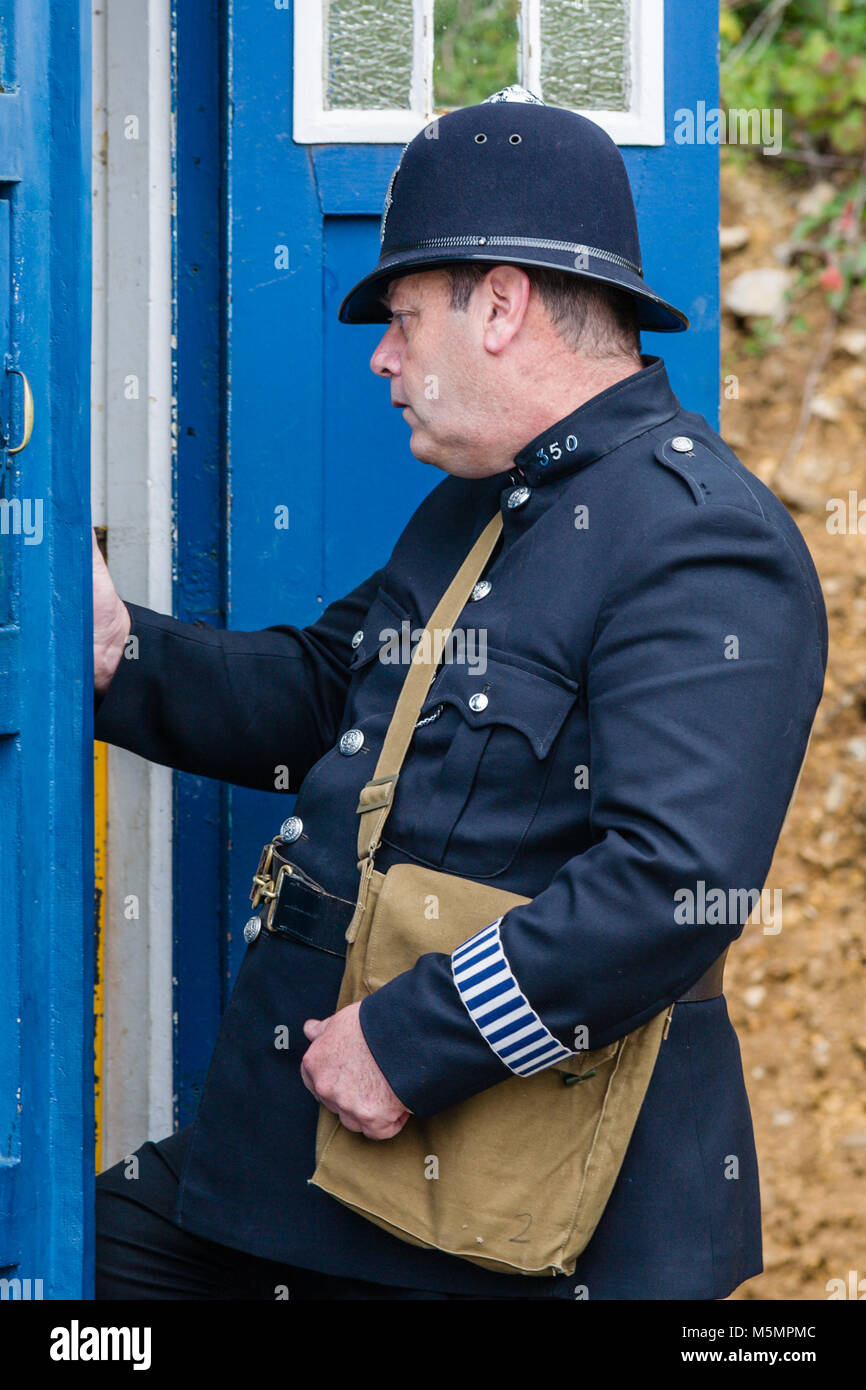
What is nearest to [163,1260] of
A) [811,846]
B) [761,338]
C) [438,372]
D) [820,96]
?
[438,372]

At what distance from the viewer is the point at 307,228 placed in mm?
2398

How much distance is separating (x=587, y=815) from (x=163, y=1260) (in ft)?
2.69

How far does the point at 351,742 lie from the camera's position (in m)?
1.85

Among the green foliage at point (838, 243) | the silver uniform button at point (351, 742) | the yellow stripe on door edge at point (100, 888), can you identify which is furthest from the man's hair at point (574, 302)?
the green foliage at point (838, 243)

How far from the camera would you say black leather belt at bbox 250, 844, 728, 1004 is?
1779 millimetres

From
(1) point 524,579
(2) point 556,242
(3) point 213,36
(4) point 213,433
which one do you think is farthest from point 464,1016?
(3) point 213,36

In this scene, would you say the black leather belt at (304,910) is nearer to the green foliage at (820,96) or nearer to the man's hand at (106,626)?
the man's hand at (106,626)

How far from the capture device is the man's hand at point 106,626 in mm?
2006

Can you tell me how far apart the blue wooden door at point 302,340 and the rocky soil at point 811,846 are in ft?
6.40

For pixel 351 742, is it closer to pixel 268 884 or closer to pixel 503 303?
pixel 268 884

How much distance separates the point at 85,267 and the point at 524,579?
0.59 metres

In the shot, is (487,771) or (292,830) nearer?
(487,771)

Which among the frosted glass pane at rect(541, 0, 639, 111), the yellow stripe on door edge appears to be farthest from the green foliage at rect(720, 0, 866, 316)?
the yellow stripe on door edge
